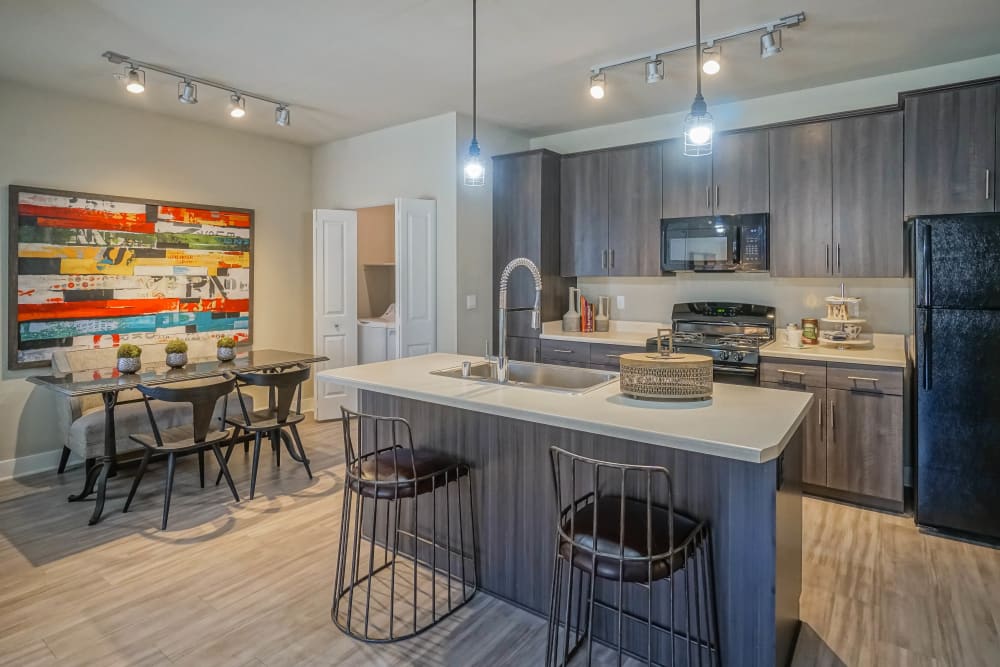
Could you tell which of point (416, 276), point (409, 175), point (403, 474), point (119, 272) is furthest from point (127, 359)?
point (409, 175)

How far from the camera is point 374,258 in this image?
6.87 meters

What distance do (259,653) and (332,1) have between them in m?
2.91

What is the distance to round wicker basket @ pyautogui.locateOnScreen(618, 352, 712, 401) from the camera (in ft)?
6.93

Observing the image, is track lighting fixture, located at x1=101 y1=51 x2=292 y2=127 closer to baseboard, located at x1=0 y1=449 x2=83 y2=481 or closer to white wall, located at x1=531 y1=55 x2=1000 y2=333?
white wall, located at x1=531 y1=55 x2=1000 y2=333

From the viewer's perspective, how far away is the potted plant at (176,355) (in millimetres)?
3891

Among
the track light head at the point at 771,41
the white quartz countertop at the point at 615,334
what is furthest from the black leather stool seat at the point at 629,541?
the track light head at the point at 771,41

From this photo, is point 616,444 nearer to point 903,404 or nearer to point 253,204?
point 903,404

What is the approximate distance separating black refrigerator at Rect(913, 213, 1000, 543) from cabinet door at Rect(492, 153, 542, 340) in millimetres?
2615

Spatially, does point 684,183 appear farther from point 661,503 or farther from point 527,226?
point 661,503

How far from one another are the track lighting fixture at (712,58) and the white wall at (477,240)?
→ 195cm

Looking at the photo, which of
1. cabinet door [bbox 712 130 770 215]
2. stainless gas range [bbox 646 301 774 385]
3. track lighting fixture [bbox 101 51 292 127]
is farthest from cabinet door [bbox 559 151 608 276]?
track lighting fixture [bbox 101 51 292 127]

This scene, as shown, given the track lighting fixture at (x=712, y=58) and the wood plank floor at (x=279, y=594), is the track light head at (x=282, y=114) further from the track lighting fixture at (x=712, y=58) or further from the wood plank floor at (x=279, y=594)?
the track lighting fixture at (x=712, y=58)

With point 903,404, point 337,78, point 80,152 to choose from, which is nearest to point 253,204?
point 80,152

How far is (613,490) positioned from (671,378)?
0.46 meters
